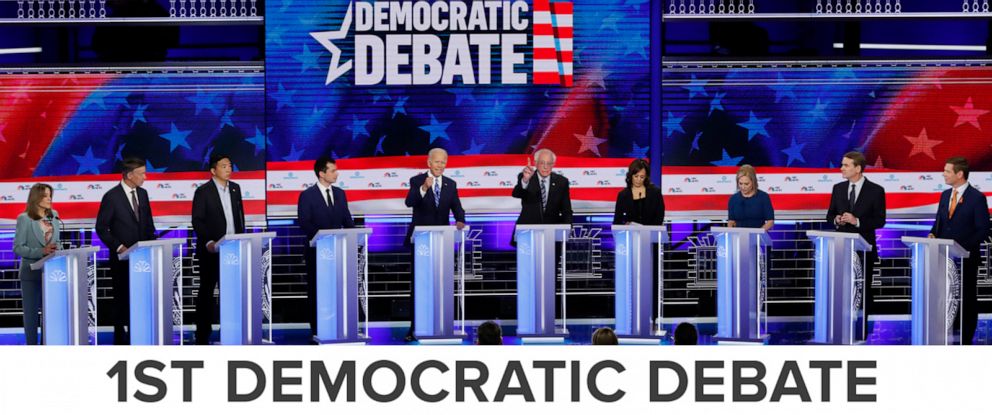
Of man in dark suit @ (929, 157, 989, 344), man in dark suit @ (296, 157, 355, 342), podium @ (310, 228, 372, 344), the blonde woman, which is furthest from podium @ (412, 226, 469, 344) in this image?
man in dark suit @ (929, 157, 989, 344)

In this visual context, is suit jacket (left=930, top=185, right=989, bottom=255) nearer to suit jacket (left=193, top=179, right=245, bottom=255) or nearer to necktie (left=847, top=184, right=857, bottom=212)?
necktie (left=847, top=184, right=857, bottom=212)

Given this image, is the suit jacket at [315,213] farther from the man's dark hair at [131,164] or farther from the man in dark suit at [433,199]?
the man's dark hair at [131,164]

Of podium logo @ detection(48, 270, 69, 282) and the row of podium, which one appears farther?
the row of podium

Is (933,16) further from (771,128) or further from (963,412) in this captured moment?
(963,412)

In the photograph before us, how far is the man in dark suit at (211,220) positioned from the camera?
8.19 m

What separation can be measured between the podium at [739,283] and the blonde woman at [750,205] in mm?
525

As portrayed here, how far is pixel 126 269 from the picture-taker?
834 cm

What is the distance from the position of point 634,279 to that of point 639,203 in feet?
2.48

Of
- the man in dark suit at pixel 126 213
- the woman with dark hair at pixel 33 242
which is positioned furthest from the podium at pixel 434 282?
the woman with dark hair at pixel 33 242

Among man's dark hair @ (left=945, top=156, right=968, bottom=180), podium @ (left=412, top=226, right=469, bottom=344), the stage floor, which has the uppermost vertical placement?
man's dark hair @ (left=945, top=156, right=968, bottom=180)

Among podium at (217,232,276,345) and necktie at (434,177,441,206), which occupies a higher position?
necktie at (434,177,441,206)

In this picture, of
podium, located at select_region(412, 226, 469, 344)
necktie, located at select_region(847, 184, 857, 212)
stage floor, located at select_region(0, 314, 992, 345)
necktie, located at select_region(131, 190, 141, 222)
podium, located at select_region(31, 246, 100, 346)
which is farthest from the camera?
stage floor, located at select_region(0, 314, 992, 345)

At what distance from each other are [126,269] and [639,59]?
4.14 metres

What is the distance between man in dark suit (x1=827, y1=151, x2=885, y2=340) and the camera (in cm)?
813
